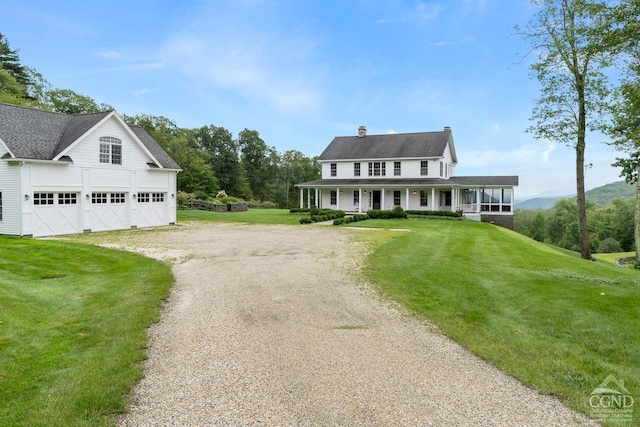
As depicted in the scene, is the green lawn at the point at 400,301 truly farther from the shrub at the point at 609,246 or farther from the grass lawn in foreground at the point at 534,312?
the shrub at the point at 609,246

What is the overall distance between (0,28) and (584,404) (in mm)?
59483

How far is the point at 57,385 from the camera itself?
4.09 m

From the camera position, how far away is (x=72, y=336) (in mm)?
5695

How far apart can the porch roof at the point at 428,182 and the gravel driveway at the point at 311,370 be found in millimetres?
25675

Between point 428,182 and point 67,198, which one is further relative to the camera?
point 428,182

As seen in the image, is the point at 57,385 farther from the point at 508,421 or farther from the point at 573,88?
the point at 573,88

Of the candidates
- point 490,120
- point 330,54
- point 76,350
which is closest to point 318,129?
point 330,54

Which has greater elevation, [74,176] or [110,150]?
[110,150]

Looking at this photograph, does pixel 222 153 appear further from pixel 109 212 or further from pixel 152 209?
pixel 109 212

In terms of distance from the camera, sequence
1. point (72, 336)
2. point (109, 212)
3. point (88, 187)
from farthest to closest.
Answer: point (109, 212), point (88, 187), point (72, 336)

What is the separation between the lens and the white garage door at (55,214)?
59.7ft

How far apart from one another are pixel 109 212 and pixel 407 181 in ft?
78.0

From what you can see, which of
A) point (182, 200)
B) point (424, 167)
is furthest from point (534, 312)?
point (182, 200)

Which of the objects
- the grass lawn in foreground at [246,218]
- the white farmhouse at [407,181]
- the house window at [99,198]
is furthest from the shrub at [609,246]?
the house window at [99,198]
